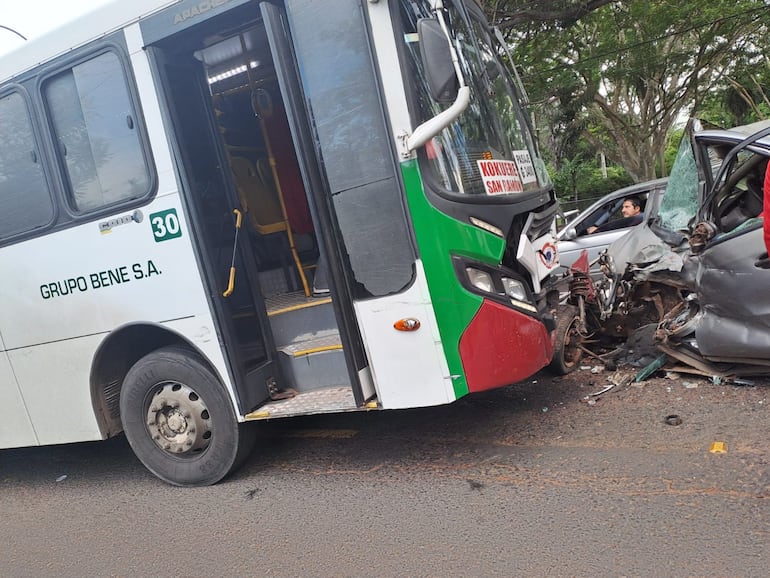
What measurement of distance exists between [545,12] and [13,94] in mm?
9981

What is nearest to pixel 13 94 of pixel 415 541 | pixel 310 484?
pixel 310 484

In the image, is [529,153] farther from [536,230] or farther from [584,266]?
[584,266]

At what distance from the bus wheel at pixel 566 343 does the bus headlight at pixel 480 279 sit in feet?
5.07

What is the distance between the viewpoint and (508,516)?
3145 millimetres

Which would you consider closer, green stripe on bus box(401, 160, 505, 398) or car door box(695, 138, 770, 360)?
green stripe on bus box(401, 160, 505, 398)

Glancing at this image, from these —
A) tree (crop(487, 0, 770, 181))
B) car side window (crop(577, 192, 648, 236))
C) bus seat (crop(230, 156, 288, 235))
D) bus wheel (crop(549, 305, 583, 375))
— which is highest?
tree (crop(487, 0, 770, 181))

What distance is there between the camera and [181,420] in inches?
163

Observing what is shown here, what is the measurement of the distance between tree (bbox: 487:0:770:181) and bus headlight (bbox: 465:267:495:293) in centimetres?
916

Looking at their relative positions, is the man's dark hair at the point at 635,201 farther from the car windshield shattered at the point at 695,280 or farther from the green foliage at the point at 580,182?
the green foliage at the point at 580,182

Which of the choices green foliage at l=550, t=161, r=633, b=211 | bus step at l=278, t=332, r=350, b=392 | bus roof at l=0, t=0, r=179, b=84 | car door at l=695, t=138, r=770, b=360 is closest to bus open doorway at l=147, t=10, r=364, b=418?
bus step at l=278, t=332, r=350, b=392

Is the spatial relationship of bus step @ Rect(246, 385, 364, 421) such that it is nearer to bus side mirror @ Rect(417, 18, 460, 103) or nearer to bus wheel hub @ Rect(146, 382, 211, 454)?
bus wheel hub @ Rect(146, 382, 211, 454)

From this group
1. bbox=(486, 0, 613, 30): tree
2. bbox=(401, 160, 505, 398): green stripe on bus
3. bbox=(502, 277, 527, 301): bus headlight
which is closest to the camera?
bbox=(401, 160, 505, 398): green stripe on bus

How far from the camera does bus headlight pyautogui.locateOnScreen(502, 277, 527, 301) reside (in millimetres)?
3592

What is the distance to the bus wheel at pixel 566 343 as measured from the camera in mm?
4930
